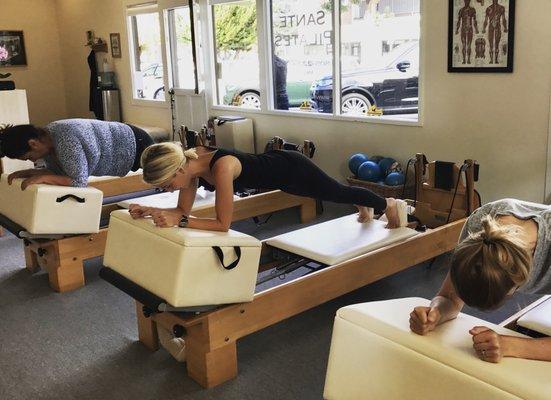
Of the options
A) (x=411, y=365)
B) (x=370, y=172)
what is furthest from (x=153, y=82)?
(x=411, y=365)

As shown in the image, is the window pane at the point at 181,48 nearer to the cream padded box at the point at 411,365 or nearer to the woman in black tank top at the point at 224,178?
the woman in black tank top at the point at 224,178

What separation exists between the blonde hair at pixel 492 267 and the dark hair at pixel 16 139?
278cm

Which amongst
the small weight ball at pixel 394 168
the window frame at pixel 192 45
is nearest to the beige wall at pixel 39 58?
the window frame at pixel 192 45

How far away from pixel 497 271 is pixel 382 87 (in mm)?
4064

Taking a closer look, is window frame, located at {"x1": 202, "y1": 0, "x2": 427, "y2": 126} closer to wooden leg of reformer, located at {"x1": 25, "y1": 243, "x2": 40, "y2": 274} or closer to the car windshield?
the car windshield

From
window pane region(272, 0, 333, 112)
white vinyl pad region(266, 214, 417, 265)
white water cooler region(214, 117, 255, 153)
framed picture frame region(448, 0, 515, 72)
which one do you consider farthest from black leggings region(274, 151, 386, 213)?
white water cooler region(214, 117, 255, 153)

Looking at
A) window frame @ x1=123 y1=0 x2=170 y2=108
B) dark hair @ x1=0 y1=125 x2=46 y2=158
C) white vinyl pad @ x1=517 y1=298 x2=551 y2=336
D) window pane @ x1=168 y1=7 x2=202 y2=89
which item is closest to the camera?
white vinyl pad @ x1=517 y1=298 x2=551 y2=336

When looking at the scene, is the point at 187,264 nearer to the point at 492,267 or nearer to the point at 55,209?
the point at 492,267

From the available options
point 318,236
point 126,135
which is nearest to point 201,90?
point 126,135

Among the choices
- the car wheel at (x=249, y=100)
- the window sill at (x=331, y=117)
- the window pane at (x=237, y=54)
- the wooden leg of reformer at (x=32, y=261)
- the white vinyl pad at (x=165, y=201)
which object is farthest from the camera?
the car wheel at (x=249, y=100)

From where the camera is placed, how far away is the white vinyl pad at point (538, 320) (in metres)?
2.01

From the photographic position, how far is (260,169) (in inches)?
116

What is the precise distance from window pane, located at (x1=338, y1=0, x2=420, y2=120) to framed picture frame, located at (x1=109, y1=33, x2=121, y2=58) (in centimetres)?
415

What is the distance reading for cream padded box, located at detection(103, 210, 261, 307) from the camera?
7.48ft
